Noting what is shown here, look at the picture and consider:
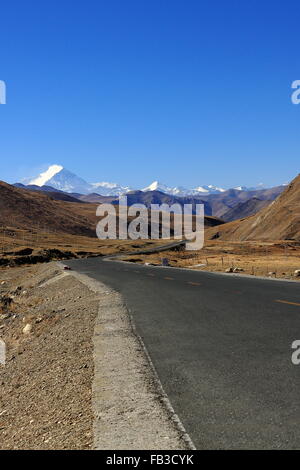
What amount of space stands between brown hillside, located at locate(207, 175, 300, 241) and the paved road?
4600 inches

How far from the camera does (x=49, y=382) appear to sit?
8602 mm

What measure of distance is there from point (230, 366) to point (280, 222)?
135 m

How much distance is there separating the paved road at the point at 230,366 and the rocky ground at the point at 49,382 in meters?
1.33

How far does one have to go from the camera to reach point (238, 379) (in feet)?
23.7

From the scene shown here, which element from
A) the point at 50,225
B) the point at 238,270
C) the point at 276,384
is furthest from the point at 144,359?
the point at 50,225

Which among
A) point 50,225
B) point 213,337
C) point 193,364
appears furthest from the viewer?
point 50,225

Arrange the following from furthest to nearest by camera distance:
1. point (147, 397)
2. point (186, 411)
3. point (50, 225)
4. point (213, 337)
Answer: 1. point (50, 225)
2. point (213, 337)
3. point (147, 397)
4. point (186, 411)

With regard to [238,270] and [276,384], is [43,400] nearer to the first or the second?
[276,384]

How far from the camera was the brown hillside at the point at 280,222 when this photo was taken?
130 meters

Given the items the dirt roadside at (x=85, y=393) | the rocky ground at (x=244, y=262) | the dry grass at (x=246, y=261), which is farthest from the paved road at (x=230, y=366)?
the dry grass at (x=246, y=261)

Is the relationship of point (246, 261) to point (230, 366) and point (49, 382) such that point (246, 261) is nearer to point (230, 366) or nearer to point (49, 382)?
point (230, 366)

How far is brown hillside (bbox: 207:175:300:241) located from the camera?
12950 centimetres

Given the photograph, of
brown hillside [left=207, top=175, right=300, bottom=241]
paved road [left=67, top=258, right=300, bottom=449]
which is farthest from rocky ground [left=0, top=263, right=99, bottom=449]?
brown hillside [left=207, top=175, right=300, bottom=241]

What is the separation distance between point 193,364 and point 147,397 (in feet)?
5.66
